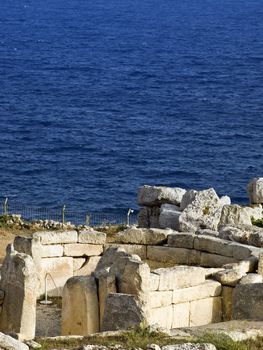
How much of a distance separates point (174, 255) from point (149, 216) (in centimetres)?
682

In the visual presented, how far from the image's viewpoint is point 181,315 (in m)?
28.4

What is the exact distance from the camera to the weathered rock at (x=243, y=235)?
32.7m

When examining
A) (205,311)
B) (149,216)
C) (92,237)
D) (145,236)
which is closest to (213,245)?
(145,236)

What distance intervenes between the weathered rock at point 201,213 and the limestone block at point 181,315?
692cm

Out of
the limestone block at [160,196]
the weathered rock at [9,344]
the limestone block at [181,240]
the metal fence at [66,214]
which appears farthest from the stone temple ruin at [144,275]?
the metal fence at [66,214]

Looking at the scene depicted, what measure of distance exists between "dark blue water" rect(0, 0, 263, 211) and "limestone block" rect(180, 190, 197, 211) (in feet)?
114

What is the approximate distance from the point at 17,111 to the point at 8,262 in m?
87.4

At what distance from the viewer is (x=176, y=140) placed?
3907 inches

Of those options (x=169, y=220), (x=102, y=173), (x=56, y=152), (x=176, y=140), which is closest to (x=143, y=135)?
(x=176, y=140)

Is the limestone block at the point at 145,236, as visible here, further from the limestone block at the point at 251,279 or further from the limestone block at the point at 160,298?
the limestone block at the point at 160,298

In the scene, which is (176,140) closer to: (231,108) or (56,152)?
(56,152)

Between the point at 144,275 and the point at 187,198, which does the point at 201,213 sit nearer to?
the point at 187,198

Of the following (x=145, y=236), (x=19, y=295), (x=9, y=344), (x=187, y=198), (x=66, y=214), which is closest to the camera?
(x=9, y=344)

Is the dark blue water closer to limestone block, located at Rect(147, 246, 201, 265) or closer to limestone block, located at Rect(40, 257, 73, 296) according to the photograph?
limestone block, located at Rect(147, 246, 201, 265)
